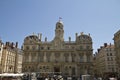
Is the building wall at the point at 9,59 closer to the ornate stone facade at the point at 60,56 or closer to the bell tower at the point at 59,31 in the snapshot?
the ornate stone facade at the point at 60,56

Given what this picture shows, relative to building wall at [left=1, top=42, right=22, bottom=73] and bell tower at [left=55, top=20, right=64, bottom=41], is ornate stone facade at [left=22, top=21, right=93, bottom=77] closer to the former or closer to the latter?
bell tower at [left=55, top=20, right=64, bottom=41]

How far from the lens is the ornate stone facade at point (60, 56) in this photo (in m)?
62.1

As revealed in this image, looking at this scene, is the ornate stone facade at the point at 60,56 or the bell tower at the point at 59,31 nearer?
the ornate stone facade at the point at 60,56

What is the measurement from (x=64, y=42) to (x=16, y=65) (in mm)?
22484

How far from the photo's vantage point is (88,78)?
74.8ft

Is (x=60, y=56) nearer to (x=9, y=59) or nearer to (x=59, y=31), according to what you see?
(x=59, y=31)

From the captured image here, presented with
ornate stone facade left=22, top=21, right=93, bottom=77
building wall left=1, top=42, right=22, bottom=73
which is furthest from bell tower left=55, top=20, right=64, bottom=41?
building wall left=1, top=42, right=22, bottom=73

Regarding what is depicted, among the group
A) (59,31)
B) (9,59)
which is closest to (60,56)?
(59,31)

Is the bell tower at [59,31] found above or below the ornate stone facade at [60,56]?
above

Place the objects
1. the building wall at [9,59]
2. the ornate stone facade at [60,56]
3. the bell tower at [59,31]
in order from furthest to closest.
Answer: the bell tower at [59,31] < the ornate stone facade at [60,56] < the building wall at [9,59]

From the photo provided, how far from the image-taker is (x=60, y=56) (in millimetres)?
63375

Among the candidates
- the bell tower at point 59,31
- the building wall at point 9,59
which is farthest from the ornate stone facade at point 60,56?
the building wall at point 9,59

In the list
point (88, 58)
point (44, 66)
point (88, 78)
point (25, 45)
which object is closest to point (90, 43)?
point (88, 58)

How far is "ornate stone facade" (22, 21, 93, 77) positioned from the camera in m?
62.1
